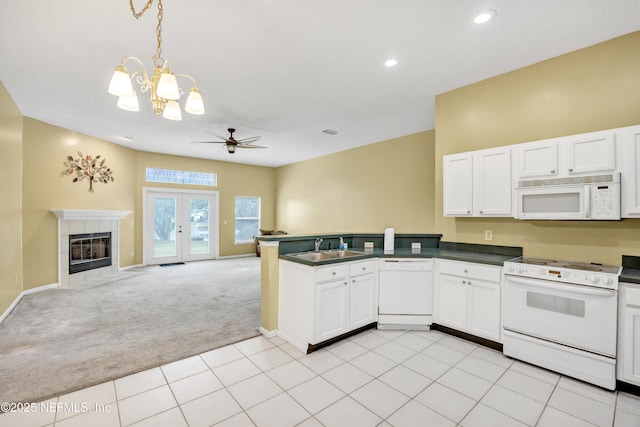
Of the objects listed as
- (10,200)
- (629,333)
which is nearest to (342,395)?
(629,333)

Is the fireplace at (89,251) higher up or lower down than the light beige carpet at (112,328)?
higher up

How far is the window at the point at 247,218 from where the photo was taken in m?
8.99

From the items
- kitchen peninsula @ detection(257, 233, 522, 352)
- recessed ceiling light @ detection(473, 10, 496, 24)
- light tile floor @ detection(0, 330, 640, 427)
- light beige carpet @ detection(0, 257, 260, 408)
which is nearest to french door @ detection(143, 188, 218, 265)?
light beige carpet @ detection(0, 257, 260, 408)

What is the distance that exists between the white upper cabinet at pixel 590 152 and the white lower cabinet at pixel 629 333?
1005 mm

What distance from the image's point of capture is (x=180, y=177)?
25.8ft

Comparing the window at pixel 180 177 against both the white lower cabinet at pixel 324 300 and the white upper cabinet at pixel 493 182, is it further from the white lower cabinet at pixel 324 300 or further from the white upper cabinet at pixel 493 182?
the white upper cabinet at pixel 493 182

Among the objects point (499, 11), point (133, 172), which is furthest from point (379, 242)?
point (133, 172)

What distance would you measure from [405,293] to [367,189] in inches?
140

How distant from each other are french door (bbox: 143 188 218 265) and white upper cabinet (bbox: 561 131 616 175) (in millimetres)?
7909

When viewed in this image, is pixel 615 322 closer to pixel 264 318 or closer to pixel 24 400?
pixel 264 318

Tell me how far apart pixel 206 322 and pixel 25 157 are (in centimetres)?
438

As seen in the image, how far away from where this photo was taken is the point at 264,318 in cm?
329

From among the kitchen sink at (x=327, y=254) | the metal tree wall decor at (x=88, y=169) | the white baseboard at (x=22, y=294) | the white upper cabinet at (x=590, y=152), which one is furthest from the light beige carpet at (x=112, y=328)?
the white upper cabinet at (x=590, y=152)

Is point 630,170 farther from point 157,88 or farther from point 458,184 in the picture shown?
point 157,88
